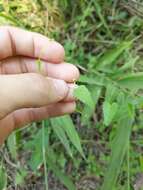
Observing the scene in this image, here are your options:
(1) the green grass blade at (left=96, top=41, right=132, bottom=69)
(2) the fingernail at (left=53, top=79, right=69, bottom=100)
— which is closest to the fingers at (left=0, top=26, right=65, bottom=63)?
(2) the fingernail at (left=53, top=79, right=69, bottom=100)

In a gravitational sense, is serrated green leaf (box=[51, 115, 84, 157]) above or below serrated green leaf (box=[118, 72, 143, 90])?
below

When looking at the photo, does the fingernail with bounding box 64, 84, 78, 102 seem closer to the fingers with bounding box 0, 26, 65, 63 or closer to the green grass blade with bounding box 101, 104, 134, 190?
the fingers with bounding box 0, 26, 65, 63

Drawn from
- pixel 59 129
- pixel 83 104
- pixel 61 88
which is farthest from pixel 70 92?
pixel 83 104

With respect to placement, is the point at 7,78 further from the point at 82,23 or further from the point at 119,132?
the point at 82,23

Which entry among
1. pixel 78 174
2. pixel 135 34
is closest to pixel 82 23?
pixel 135 34

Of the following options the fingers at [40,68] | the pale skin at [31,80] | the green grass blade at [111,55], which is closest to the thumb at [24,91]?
the pale skin at [31,80]

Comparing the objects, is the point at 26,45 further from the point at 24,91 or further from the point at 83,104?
the point at 83,104
